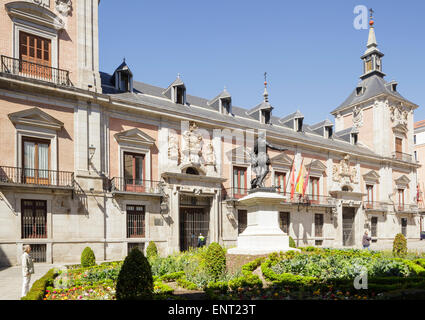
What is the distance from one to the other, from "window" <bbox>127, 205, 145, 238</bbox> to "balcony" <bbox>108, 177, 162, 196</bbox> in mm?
1000

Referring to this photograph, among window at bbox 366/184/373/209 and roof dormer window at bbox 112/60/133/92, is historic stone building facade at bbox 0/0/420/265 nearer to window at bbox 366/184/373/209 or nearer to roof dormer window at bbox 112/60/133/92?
roof dormer window at bbox 112/60/133/92

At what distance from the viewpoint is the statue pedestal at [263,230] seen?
13508mm

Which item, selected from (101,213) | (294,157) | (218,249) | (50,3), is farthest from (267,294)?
(294,157)

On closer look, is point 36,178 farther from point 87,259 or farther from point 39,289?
point 39,289

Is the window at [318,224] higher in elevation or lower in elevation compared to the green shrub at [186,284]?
lower

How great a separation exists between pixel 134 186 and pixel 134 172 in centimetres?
87

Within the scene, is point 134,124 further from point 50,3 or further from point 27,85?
point 50,3

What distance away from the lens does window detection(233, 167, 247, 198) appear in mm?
25891

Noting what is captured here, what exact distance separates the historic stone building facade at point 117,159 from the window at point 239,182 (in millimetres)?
111

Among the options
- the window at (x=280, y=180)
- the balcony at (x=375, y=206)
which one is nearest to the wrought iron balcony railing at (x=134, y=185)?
the window at (x=280, y=180)

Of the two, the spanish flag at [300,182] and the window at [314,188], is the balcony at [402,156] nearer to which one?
the window at [314,188]

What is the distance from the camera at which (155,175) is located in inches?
875

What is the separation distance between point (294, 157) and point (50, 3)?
2020cm

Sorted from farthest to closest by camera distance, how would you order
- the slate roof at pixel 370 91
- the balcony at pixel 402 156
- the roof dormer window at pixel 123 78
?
the slate roof at pixel 370 91
the balcony at pixel 402 156
the roof dormer window at pixel 123 78
